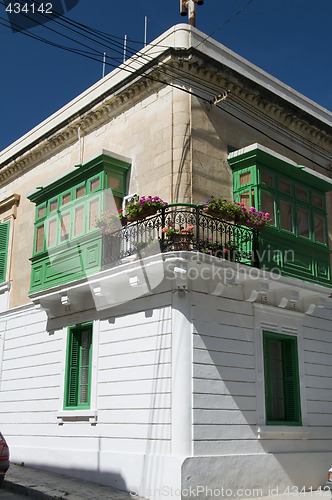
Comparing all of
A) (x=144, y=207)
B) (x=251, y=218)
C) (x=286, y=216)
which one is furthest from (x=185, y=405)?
(x=286, y=216)

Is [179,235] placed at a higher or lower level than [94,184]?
lower

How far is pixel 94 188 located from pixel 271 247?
13.9ft

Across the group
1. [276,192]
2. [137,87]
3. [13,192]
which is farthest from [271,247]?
[13,192]

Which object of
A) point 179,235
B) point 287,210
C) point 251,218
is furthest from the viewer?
point 287,210

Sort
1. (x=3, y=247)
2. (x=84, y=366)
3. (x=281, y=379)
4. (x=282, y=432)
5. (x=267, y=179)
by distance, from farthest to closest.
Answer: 1. (x=3, y=247)
2. (x=267, y=179)
3. (x=84, y=366)
4. (x=281, y=379)
5. (x=282, y=432)

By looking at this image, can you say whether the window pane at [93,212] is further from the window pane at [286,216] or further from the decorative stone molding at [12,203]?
the decorative stone molding at [12,203]

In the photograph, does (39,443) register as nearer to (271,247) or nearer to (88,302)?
(88,302)

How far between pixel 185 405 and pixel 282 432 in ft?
8.45

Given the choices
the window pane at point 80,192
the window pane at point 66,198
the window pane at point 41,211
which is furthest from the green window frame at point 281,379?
the window pane at point 41,211

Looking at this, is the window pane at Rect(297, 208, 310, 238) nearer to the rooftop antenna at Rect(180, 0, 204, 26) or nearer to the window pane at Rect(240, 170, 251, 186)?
the window pane at Rect(240, 170, 251, 186)

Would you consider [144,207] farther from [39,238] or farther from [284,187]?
[39,238]

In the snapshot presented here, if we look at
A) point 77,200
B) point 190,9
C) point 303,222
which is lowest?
point 303,222

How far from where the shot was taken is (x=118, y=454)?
10.3 meters

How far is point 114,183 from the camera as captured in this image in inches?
495
